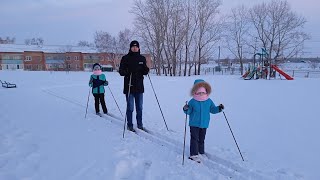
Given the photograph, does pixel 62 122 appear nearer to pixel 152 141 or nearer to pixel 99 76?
pixel 99 76

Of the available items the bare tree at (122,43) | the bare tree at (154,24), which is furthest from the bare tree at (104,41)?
the bare tree at (154,24)

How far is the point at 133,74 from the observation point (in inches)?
250

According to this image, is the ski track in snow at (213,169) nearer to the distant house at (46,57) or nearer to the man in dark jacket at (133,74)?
the man in dark jacket at (133,74)

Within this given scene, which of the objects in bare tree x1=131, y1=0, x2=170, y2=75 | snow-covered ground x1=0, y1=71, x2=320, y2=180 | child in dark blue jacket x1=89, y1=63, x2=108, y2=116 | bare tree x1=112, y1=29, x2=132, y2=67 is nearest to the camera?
snow-covered ground x1=0, y1=71, x2=320, y2=180

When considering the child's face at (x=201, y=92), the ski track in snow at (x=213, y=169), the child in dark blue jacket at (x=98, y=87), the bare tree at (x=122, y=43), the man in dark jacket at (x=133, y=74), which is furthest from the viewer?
the bare tree at (x=122, y=43)

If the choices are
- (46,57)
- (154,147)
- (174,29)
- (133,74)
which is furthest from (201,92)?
(46,57)

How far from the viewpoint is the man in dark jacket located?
6.29 meters

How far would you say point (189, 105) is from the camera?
462cm

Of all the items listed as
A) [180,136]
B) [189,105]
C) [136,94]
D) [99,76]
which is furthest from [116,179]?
[99,76]

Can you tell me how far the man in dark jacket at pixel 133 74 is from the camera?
20.6 feet

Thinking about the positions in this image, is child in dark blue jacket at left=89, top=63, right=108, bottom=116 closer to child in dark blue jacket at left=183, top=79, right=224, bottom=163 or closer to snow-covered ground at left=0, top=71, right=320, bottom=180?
snow-covered ground at left=0, top=71, right=320, bottom=180

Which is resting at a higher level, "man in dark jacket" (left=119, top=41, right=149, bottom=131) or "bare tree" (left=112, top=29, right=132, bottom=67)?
"bare tree" (left=112, top=29, right=132, bottom=67)

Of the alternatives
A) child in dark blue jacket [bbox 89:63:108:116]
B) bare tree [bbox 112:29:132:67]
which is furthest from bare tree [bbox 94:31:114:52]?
child in dark blue jacket [bbox 89:63:108:116]

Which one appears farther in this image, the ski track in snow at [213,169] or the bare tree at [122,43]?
the bare tree at [122,43]
